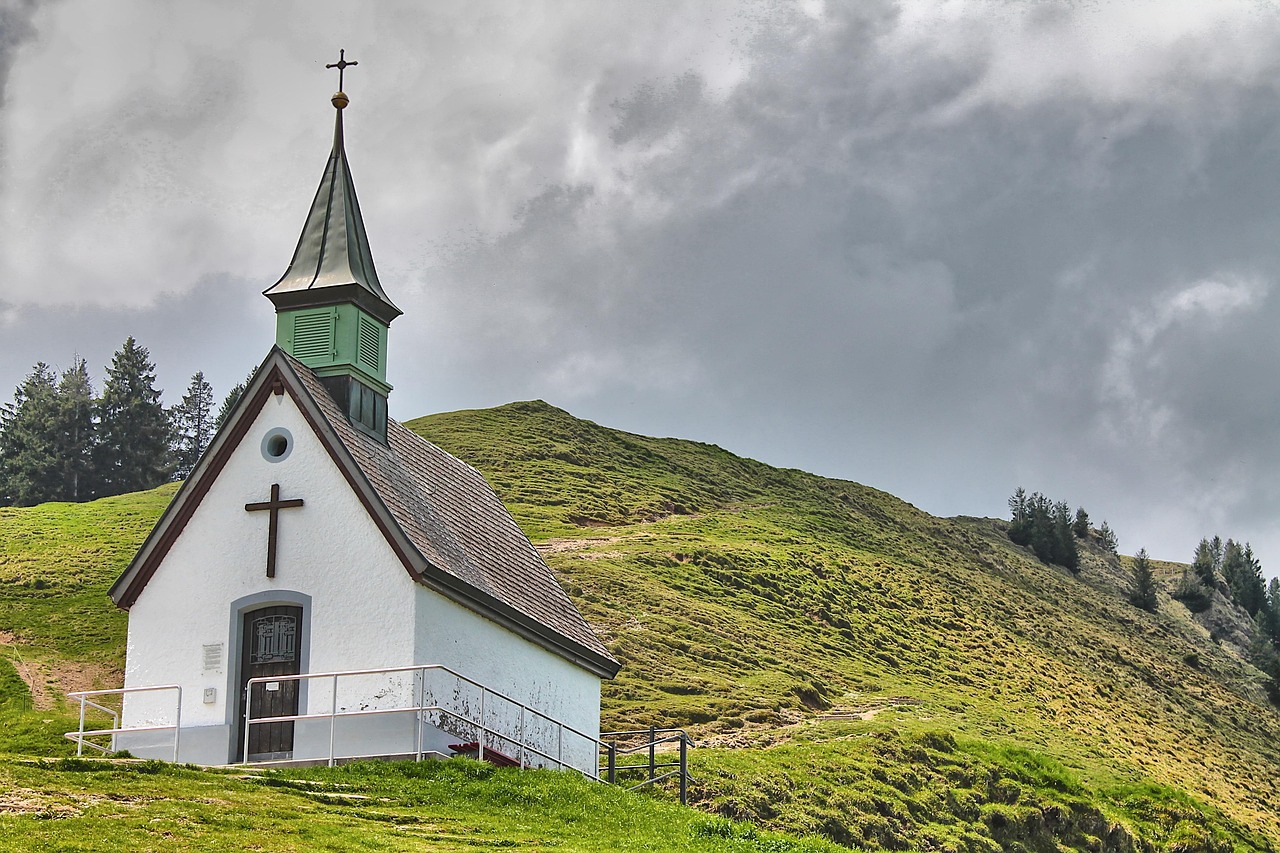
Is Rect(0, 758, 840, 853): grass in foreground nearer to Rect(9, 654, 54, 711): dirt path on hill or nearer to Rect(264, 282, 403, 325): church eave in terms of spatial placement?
Rect(264, 282, 403, 325): church eave

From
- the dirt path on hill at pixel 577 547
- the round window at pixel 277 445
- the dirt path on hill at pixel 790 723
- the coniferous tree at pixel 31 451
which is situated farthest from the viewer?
the coniferous tree at pixel 31 451

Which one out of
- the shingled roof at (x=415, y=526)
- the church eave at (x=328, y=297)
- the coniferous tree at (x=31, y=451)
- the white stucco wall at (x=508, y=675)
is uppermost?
the coniferous tree at (x=31, y=451)

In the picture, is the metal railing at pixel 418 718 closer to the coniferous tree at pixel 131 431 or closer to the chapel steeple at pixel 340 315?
the chapel steeple at pixel 340 315

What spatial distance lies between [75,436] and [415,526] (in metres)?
83.5

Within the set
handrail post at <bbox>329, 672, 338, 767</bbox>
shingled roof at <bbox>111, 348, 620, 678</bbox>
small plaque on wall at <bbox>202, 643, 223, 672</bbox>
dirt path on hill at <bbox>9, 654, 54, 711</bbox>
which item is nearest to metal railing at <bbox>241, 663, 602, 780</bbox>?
handrail post at <bbox>329, 672, 338, 767</bbox>

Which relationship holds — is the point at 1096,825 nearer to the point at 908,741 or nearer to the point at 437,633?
the point at 908,741

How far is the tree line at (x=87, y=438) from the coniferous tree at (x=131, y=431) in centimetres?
7

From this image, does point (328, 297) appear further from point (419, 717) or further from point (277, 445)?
point (419, 717)

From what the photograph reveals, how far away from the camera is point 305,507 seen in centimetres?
2470

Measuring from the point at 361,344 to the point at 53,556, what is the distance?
36.1m

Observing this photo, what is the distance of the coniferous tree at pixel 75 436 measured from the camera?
9806 cm

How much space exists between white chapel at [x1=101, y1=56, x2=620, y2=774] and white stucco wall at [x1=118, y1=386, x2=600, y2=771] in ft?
0.10

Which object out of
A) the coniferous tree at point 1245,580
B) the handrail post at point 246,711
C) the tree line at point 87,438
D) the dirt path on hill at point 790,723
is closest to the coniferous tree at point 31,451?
the tree line at point 87,438

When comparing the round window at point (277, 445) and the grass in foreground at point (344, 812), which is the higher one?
the round window at point (277, 445)
